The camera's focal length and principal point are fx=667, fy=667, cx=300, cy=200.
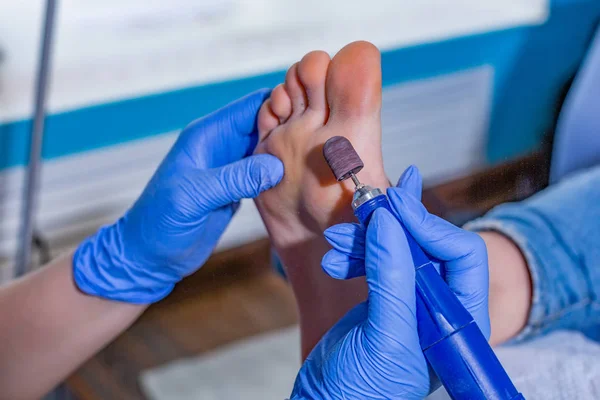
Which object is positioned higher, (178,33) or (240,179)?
(178,33)

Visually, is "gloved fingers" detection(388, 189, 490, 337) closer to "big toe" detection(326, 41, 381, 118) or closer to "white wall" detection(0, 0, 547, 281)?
"big toe" detection(326, 41, 381, 118)

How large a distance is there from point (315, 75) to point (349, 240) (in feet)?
0.66

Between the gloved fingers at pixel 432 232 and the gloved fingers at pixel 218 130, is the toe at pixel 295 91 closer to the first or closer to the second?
the gloved fingers at pixel 218 130

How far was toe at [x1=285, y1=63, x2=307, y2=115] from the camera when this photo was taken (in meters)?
0.70

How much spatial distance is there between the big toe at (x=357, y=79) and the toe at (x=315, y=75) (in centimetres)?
1

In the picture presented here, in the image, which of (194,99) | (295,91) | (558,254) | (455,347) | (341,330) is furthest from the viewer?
(194,99)

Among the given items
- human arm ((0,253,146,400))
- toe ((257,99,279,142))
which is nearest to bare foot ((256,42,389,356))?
toe ((257,99,279,142))

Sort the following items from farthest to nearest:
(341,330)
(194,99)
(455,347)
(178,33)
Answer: (178,33) < (194,99) < (341,330) < (455,347)

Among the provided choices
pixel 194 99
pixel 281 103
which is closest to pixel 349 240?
pixel 281 103

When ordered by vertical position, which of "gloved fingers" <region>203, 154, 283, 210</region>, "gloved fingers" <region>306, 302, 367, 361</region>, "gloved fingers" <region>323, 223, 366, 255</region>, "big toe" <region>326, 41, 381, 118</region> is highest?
"big toe" <region>326, 41, 381, 118</region>

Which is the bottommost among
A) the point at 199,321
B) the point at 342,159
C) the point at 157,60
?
the point at 199,321

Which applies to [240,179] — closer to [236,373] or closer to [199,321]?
[236,373]

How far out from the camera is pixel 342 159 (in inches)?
20.9

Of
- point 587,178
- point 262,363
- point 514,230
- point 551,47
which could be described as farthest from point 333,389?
point 551,47
